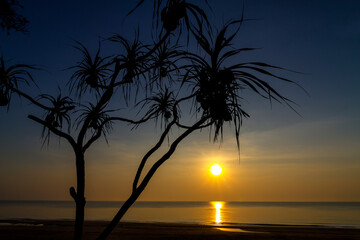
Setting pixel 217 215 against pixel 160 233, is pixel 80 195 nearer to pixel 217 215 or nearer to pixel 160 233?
pixel 160 233

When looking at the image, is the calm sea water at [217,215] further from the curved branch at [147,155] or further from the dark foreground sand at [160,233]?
the curved branch at [147,155]

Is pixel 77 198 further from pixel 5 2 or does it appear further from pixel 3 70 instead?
pixel 5 2

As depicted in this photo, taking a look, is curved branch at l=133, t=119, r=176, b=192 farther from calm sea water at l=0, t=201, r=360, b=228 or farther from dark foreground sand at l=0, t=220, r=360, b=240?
calm sea water at l=0, t=201, r=360, b=228

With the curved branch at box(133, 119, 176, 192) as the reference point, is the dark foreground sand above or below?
below

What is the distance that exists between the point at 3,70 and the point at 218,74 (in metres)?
2.67

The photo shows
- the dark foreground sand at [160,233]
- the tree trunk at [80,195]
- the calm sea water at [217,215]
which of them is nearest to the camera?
the tree trunk at [80,195]

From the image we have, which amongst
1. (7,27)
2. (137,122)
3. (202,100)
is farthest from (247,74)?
(7,27)

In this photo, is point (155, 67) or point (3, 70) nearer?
point (3, 70)

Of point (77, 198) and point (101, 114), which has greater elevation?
point (101, 114)

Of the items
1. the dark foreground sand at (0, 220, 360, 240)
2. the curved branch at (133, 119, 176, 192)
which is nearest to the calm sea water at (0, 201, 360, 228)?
the dark foreground sand at (0, 220, 360, 240)

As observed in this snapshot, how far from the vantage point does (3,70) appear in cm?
384

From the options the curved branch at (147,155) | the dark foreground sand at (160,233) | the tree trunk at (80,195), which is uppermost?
the curved branch at (147,155)

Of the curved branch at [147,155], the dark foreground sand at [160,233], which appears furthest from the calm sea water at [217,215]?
the curved branch at [147,155]

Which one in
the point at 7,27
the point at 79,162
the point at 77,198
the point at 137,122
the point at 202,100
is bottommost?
the point at 77,198
